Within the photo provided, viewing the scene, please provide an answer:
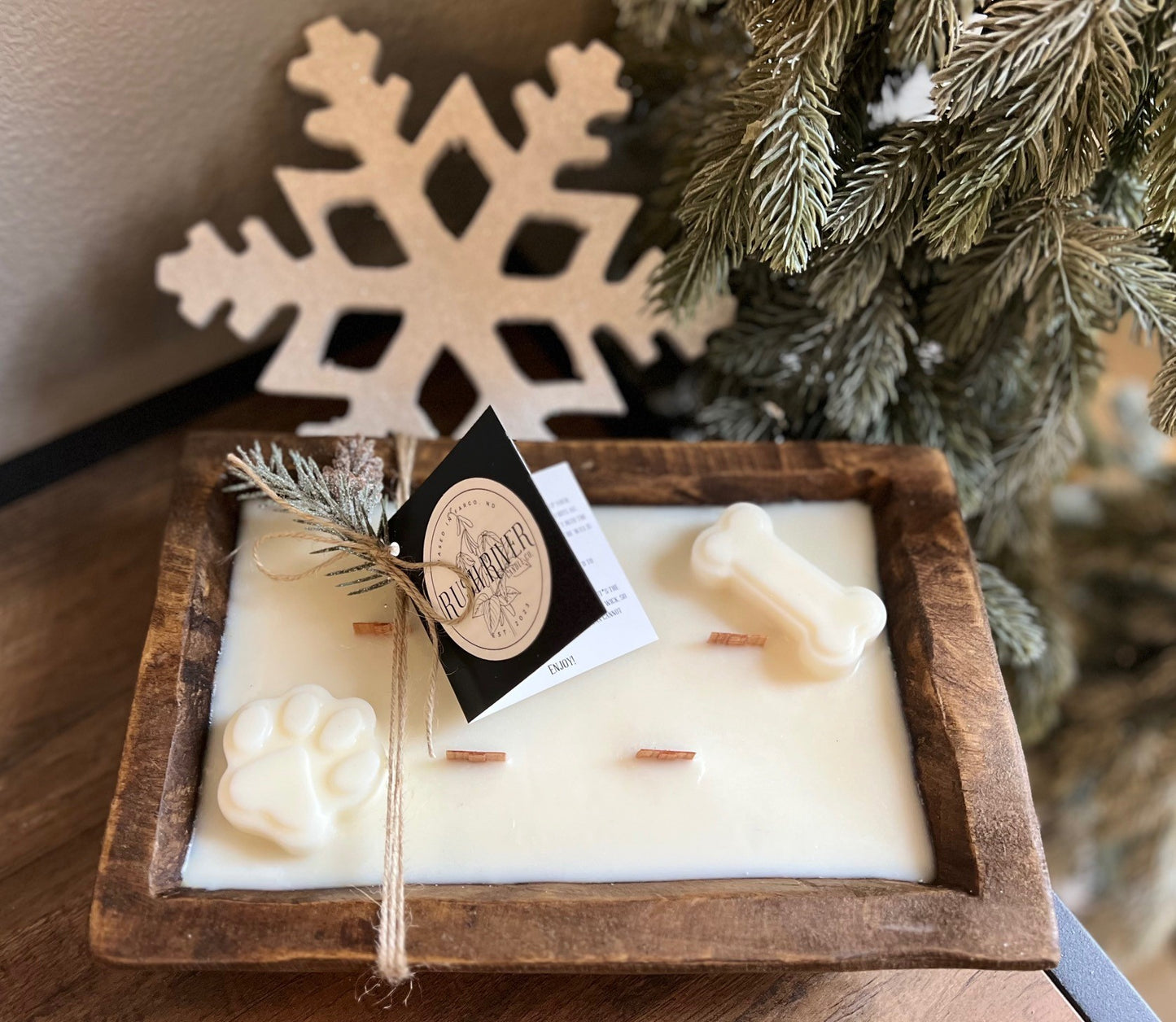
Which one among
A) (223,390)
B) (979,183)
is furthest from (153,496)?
(979,183)

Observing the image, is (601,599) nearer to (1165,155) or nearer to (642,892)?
(642,892)

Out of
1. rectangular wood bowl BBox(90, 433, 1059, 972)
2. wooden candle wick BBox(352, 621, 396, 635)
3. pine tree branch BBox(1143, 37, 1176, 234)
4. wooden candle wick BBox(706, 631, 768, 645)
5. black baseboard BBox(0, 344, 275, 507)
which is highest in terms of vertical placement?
black baseboard BBox(0, 344, 275, 507)

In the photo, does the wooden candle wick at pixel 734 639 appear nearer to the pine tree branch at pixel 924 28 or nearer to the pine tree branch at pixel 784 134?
the pine tree branch at pixel 784 134

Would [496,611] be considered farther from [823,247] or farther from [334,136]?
[334,136]

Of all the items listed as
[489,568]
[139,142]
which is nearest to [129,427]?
[139,142]

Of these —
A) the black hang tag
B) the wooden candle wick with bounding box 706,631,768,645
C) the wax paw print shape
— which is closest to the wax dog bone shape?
the wooden candle wick with bounding box 706,631,768,645

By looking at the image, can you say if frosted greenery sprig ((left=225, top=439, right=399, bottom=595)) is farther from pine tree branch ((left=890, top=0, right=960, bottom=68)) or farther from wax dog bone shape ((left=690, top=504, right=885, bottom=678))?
pine tree branch ((left=890, top=0, right=960, bottom=68))
